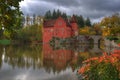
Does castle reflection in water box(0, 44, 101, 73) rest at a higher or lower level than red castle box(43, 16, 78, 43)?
lower

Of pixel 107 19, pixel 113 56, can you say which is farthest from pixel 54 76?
pixel 107 19

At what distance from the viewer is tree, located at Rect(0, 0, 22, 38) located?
12258 mm

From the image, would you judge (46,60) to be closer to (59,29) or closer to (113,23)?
(113,23)

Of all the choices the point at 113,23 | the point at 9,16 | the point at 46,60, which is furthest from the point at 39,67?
the point at 113,23

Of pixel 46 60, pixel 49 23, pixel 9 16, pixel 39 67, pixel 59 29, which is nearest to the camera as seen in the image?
pixel 9 16

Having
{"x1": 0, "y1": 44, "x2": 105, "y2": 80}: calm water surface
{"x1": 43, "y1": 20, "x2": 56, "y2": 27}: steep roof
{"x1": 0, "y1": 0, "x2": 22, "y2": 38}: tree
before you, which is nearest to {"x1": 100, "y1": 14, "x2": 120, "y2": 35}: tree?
{"x1": 0, "y1": 44, "x2": 105, "y2": 80}: calm water surface

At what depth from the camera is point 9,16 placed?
12.6 meters

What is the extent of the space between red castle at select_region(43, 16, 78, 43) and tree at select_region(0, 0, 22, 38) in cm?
8802

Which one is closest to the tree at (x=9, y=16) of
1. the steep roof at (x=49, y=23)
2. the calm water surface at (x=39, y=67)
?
the calm water surface at (x=39, y=67)

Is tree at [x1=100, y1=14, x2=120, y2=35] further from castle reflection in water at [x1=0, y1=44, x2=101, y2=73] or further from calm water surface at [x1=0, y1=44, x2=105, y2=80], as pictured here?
calm water surface at [x1=0, y1=44, x2=105, y2=80]

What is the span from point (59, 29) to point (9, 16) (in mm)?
90401

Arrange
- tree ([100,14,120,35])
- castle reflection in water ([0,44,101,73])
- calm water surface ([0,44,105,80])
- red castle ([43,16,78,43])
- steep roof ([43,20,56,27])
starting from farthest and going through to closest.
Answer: steep roof ([43,20,56,27]) → red castle ([43,16,78,43]) → tree ([100,14,120,35]) → castle reflection in water ([0,44,101,73]) → calm water surface ([0,44,105,80])

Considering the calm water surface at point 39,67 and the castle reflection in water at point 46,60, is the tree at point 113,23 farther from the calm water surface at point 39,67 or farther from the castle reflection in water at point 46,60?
the calm water surface at point 39,67

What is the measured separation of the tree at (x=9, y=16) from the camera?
12.3 metres
